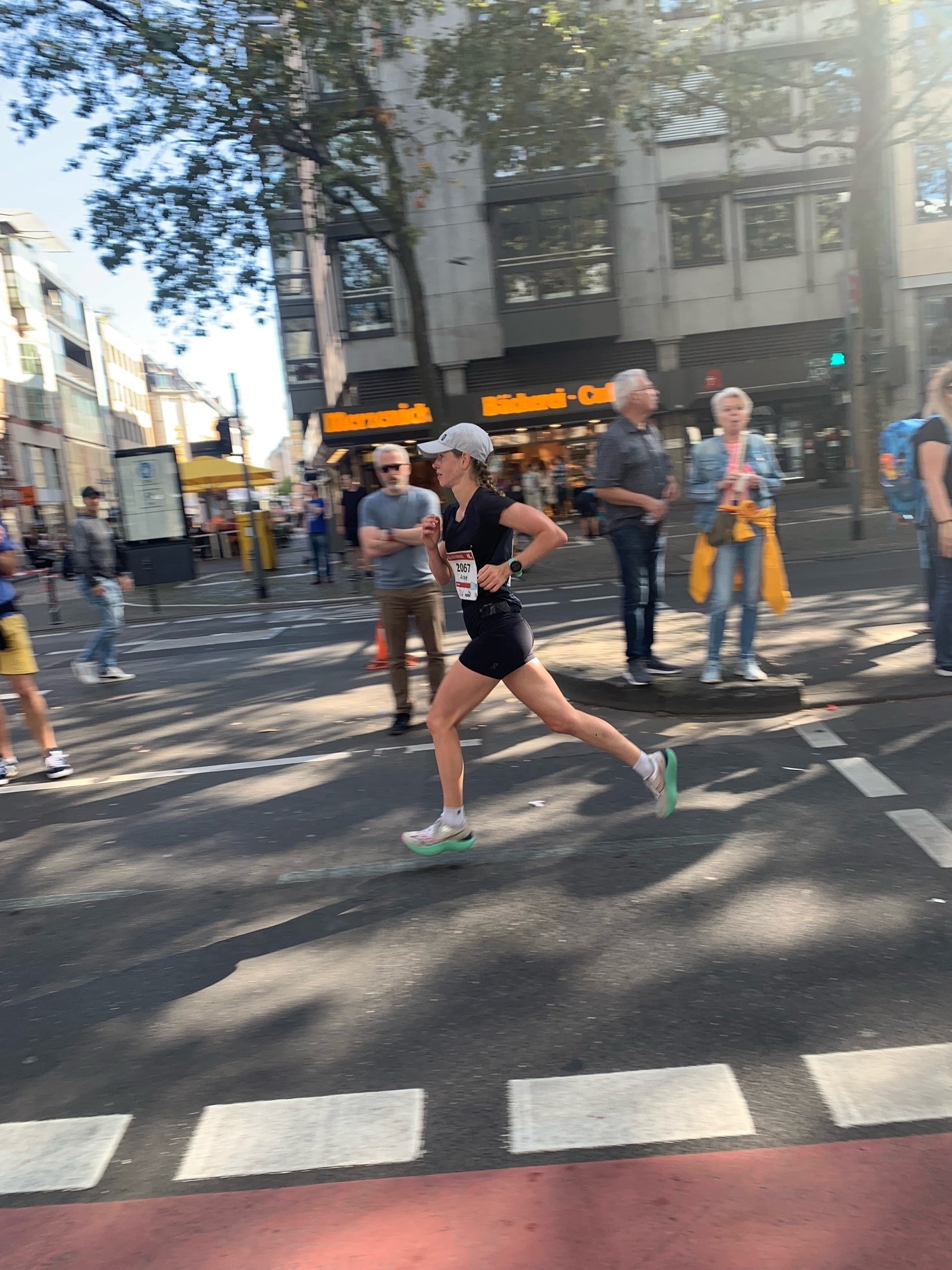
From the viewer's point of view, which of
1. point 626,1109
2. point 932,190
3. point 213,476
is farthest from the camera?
point 213,476

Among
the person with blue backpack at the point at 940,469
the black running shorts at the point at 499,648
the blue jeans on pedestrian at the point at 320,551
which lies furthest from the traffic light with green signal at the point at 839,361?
the black running shorts at the point at 499,648

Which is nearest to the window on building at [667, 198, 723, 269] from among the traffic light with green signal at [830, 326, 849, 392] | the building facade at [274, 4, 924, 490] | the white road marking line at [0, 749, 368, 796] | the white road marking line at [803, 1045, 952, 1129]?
the building facade at [274, 4, 924, 490]

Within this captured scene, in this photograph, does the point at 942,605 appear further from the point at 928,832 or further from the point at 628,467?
the point at 928,832

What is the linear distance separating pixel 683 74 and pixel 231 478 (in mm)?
15962

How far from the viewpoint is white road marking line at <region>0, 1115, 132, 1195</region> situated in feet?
9.31

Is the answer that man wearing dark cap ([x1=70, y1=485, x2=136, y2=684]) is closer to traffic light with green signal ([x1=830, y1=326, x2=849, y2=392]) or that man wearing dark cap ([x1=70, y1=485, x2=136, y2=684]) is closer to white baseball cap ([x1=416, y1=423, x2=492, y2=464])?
white baseball cap ([x1=416, y1=423, x2=492, y2=464])

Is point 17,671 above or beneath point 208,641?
above

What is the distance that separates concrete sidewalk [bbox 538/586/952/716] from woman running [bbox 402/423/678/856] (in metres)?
2.18

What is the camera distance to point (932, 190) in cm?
2892

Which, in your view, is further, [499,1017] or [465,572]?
[465,572]

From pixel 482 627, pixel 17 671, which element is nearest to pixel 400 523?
pixel 17 671

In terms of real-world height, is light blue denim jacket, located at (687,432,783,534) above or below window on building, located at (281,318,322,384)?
below

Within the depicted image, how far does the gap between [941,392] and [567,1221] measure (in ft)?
18.9

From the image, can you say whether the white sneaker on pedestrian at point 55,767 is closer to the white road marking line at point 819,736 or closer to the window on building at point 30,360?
the white road marking line at point 819,736
